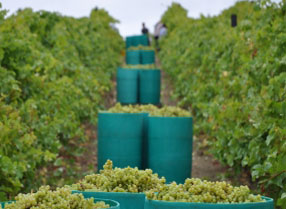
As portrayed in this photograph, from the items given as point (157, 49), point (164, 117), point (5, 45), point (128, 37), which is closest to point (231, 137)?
point (164, 117)

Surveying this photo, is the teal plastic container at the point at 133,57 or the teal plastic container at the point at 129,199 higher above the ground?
the teal plastic container at the point at 133,57

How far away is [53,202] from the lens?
3.08m

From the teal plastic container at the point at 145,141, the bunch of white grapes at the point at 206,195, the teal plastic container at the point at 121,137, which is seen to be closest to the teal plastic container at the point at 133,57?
the teal plastic container at the point at 145,141

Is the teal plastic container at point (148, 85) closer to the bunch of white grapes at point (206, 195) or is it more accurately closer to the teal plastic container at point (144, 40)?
the bunch of white grapes at point (206, 195)

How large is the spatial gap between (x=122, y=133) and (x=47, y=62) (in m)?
2.29

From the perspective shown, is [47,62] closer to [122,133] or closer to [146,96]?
[122,133]

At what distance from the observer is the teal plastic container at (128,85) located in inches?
621

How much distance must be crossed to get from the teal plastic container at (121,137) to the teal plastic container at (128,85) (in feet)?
26.3

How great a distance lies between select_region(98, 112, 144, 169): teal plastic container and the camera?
760 cm

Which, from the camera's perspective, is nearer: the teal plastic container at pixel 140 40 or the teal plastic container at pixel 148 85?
the teal plastic container at pixel 148 85

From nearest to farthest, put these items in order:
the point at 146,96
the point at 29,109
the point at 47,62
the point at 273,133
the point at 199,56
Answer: the point at 273,133 → the point at 29,109 → the point at 47,62 → the point at 199,56 → the point at 146,96

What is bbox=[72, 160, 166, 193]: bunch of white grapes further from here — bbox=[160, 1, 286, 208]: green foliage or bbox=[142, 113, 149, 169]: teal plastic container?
bbox=[142, 113, 149, 169]: teal plastic container

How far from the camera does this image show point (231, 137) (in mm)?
7867

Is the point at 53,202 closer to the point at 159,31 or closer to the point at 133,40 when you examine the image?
the point at 159,31
